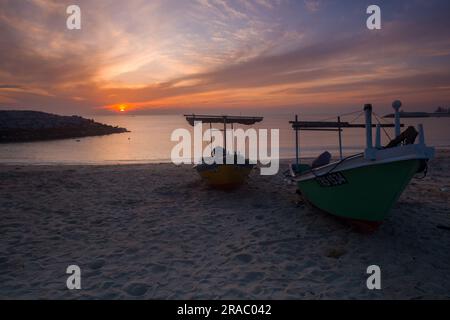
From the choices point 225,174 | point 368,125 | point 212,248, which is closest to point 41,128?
point 225,174

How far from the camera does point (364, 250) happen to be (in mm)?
6957

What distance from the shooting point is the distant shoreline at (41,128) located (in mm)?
52719

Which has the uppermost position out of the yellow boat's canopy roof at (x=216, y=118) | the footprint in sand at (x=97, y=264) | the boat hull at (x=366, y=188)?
the yellow boat's canopy roof at (x=216, y=118)

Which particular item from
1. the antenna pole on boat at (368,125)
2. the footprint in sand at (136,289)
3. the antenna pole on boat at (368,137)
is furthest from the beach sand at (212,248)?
the antenna pole on boat at (368,125)

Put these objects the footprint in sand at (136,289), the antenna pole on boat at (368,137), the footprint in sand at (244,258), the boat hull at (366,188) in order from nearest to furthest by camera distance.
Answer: the footprint in sand at (136,289), the boat hull at (366,188), the footprint in sand at (244,258), the antenna pole on boat at (368,137)

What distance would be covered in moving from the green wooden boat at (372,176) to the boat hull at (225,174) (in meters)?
4.58

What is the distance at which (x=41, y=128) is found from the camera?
2307 inches

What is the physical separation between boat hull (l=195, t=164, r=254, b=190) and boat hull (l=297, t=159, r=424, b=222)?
4.53 metres

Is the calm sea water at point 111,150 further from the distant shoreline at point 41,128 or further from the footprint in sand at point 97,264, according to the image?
the footprint in sand at point 97,264

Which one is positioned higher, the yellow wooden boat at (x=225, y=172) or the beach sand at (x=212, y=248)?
the yellow wooden boat at (x=225, y=172)

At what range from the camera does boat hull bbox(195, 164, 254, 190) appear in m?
12.6

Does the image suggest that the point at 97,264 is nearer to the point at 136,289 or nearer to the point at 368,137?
the point at 136,289

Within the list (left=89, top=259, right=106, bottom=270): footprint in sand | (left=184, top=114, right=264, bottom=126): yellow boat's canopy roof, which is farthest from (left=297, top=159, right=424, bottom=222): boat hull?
(left=184, top=114, right=264, bottom=126): yellow boat's canopy roof
